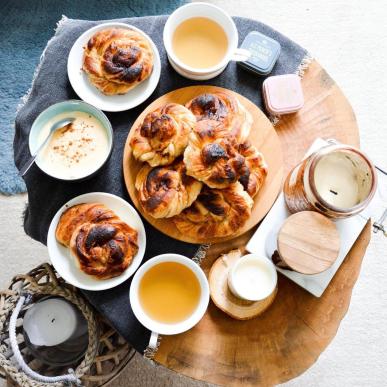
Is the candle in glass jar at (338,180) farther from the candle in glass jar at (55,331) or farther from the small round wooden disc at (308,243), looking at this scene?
the candle in glass jar at (55,331)

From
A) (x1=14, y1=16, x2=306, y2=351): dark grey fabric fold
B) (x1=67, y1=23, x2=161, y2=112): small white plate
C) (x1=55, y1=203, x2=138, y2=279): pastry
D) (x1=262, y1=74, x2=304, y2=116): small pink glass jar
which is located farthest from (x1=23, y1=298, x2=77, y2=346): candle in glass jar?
(x1=262, y1=74, x2=304, y2=116): small pink glass jar

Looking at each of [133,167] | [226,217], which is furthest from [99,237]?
[226,217]

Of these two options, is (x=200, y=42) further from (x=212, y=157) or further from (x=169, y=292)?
(x=169, y=292)

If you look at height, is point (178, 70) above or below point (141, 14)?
above

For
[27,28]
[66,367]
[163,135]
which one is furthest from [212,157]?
[27,28]

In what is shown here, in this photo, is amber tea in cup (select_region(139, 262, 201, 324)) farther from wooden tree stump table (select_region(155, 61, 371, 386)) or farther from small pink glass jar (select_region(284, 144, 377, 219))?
small pink glass jar (select_region(284, 144, 377, 219))

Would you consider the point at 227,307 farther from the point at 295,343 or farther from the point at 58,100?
the point at 58,100

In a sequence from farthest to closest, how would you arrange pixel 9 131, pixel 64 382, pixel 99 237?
pixel 9 131 → pixel 64 382 → pixel 99 237
